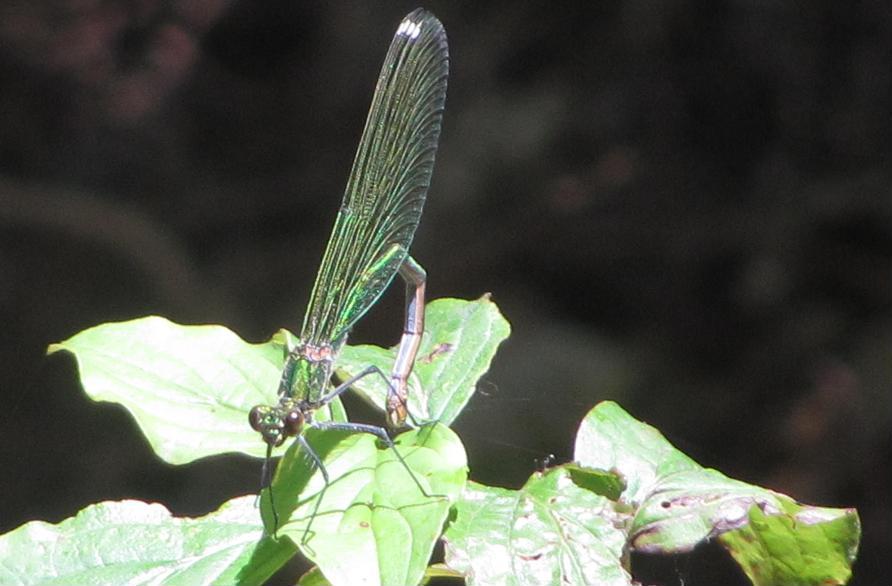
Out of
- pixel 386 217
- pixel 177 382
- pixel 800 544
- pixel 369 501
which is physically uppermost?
pixel 386 217

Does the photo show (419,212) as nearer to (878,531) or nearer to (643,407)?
(643,407)

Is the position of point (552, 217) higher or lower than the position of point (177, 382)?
higher

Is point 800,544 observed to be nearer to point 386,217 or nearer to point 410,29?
point 386,217

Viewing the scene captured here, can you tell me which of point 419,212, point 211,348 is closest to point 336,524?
point 211,348

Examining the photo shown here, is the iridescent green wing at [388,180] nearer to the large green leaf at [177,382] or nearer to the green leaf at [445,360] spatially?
the green leaf at [445,360]

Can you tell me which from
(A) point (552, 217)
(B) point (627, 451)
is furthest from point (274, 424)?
(A) point (552, 217)

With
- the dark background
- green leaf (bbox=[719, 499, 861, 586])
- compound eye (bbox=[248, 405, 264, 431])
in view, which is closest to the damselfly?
compound eye (bbox=[248, 405, 264, 431])
